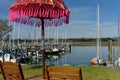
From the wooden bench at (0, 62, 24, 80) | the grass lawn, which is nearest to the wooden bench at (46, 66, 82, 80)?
the wooden bench at (0, 62, 24, 80)

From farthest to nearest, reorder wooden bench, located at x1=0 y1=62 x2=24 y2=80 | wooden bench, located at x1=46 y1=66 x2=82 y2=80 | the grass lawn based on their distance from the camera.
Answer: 1. the grass lawn
2. wooden bench, located at x1=0 y1=62 x2=24 y2=80
3. wooden bench, located at x1=46 y1=66 x2=82 y2=80

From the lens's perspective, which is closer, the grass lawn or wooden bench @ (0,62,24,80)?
wooden bench @ (0,62,24,80)

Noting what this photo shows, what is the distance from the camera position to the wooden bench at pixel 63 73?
4.94m

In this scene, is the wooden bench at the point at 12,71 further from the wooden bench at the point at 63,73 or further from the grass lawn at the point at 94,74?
the grass lawn at the point at 94,74

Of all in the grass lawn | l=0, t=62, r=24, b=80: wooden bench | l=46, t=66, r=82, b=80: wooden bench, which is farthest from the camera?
the grass lawn

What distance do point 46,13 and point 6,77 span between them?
199cm

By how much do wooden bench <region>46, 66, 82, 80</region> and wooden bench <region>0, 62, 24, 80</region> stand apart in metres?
0.87

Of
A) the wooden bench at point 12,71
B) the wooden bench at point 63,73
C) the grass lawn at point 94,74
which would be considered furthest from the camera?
the grass lawn at point 94,74

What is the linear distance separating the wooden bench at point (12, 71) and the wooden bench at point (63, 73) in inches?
34.3

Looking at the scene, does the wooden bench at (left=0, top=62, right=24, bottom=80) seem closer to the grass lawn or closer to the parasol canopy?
the parasol canopy

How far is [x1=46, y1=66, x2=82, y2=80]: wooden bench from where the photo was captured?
4.94 metres

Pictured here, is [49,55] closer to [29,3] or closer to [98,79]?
[98,79]

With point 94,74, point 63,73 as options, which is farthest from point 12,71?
point 94,74

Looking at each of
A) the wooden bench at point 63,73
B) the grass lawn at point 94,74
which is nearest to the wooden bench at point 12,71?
the wooden bench at point 63,73
